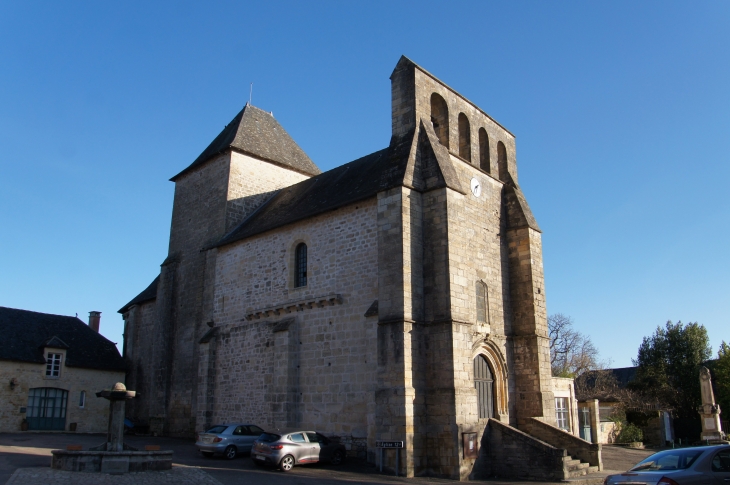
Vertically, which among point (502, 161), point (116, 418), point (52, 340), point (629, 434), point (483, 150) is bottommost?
point (629, 434)

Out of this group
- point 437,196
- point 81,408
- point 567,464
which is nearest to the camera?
point 567,464

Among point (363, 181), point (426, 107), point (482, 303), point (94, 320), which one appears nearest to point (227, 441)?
point (482, 303)

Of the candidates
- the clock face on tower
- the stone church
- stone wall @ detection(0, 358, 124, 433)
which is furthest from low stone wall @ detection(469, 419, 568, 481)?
stone wall @ detection(0, 358, 124, 433)

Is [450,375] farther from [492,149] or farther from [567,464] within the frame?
[492,149]

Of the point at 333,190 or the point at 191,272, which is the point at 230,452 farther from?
the point at 191,272

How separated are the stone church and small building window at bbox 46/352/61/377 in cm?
481

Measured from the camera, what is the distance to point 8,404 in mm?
23344

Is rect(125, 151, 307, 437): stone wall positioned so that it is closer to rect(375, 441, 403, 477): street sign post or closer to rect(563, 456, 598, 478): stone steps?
rect(375, 441, 403, 477): street sign post

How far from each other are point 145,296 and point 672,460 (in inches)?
984

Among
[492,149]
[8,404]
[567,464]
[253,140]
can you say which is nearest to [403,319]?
[567,464]

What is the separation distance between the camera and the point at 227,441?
53.6ft

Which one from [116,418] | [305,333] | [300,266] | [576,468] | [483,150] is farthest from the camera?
[483,150]

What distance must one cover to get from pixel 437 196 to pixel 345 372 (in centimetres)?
562

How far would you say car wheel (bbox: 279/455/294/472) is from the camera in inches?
567
